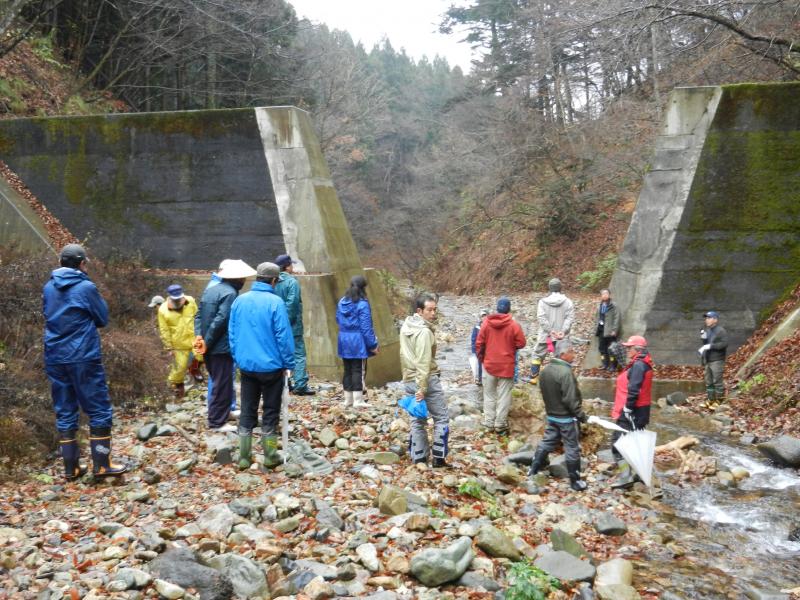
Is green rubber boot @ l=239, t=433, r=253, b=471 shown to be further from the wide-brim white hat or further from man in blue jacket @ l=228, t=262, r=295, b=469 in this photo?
the wide-brim white hat

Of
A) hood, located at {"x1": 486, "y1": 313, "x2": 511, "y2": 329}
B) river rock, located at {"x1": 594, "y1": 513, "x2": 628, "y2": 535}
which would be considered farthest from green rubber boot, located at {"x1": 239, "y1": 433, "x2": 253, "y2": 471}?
hood, located at {"x1": 486, "y1": 313, "x2": 511, "y2": 329}

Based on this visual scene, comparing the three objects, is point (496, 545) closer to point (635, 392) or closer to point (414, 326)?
point (414, 326)

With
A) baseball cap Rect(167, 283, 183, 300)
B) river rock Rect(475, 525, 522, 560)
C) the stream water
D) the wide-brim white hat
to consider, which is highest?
the wide-brim white hat

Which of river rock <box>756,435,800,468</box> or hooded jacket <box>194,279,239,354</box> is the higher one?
hooded jacket <box>194,279,239,354</box>

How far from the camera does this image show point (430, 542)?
225 inches

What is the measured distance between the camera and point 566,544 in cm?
621

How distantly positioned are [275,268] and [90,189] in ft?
29.7

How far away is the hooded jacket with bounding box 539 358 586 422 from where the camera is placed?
782 centimetres

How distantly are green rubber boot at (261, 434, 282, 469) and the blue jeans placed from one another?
60.3 inches

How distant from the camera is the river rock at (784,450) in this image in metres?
8.94

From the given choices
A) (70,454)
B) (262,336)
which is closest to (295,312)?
(262,336)

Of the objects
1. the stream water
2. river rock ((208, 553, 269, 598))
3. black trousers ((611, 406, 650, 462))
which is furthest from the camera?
black trousers ((611, 406, 650, 462))

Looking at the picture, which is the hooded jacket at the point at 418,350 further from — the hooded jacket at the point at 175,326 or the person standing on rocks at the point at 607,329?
the person standing on rocks at the point at 607,329

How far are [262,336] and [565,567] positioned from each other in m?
3.57
